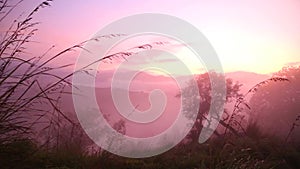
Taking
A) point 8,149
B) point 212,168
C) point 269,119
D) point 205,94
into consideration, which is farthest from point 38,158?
point 269,119

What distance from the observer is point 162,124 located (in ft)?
56.2

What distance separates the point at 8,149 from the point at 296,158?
8.52 meters

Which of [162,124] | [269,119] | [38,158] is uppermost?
[38,158]

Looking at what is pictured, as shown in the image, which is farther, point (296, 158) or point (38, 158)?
point (296, 158)

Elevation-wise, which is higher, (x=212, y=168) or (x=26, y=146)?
(x=26, y=146)

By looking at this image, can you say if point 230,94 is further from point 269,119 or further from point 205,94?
point 269,119

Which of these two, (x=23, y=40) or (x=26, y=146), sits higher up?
(x=23, y=40)

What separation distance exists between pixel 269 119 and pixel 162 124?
20118mm

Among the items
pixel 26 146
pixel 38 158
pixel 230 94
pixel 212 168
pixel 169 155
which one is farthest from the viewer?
pixel 230 94

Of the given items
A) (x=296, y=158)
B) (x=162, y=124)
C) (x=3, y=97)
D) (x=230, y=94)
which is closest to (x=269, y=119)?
(x=230, y=94)

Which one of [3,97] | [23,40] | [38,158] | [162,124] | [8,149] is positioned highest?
[23,40]

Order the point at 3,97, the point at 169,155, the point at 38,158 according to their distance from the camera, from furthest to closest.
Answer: the point at 169,155 → the point at 38,158 → the point at 3,97

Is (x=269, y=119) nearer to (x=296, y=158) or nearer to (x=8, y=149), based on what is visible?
(x=296, y=158)

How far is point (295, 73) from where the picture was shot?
1490 inches
